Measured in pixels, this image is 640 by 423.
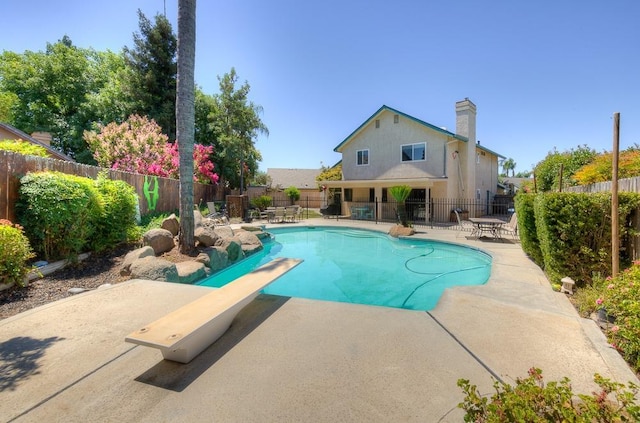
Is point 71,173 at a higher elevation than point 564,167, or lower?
lower

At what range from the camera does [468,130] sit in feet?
58.6

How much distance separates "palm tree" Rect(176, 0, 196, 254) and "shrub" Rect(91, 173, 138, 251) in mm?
1533

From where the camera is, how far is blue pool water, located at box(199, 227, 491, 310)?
21.5 ft

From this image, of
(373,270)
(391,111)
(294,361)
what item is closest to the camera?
(294,361)

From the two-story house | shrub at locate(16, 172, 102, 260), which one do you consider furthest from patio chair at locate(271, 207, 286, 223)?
shrub at locate(16, 172, 102, 260)

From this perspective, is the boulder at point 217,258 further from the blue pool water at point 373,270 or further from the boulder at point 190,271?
the boulder at point 190,271

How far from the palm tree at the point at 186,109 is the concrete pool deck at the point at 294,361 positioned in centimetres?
372

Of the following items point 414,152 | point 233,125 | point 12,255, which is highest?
point 233,125

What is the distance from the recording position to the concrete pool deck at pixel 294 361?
212cm

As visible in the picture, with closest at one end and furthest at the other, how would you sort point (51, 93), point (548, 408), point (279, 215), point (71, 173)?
point (548, 408) < point (71, 173) < point (279, 215) < point (51, 93)

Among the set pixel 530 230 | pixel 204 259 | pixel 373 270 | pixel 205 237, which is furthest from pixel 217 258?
pixel 530 230

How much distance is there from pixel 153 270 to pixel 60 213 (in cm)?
222

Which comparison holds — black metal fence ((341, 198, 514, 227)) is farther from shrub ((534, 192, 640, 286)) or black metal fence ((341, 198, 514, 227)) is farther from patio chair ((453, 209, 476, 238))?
shrub ((534, 192, 640, 286))

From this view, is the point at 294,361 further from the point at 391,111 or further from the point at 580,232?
the point at 391,111
